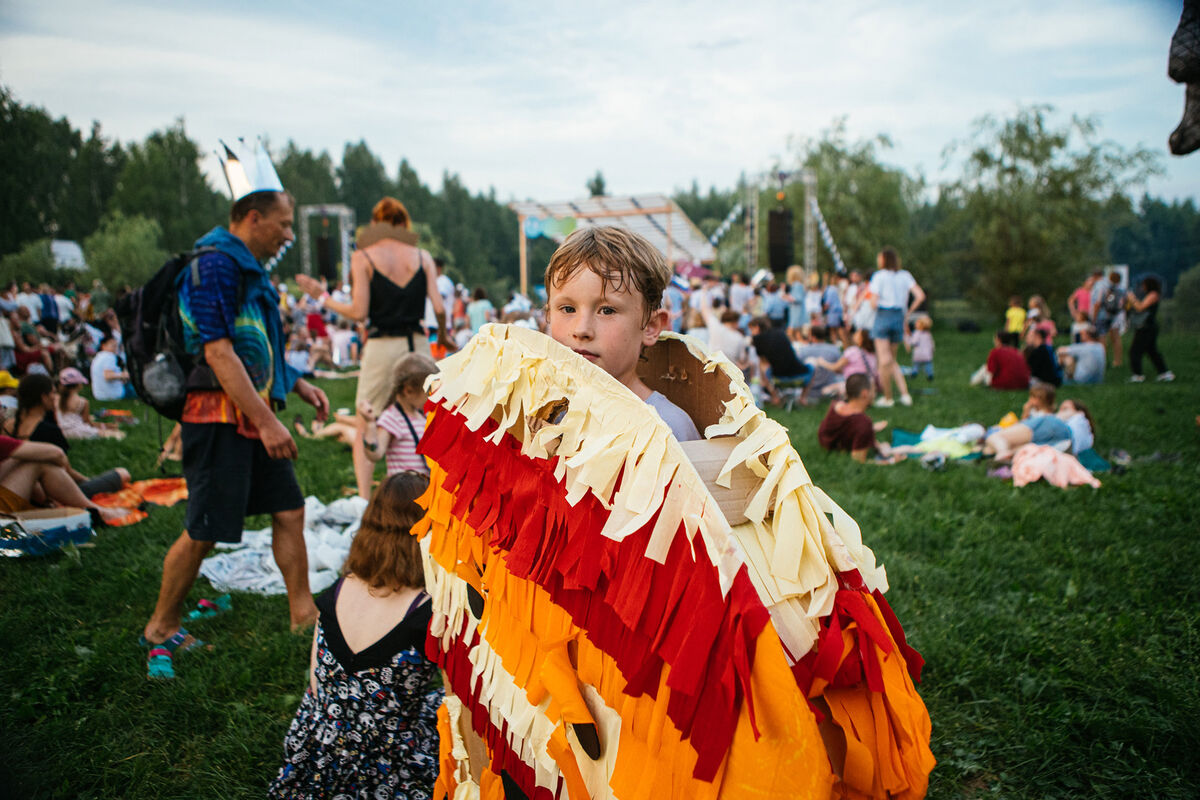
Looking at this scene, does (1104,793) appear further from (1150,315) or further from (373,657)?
(1150,315)

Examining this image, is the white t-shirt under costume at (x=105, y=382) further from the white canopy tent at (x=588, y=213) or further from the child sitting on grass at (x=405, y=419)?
the white canopy tent at (x=588, y=213)

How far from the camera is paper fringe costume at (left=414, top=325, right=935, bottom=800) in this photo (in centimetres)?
95

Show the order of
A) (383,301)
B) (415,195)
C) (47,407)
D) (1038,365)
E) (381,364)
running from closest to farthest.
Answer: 1. (383,301)
2. (381,364)
3. (47,407)
4. (1038,365)
5. (415,195)

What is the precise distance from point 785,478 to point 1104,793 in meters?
2.04

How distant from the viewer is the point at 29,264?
45.4 ft

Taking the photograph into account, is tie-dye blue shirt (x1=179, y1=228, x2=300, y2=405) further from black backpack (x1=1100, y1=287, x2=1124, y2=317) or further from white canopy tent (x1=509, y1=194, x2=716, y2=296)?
white canopy tent (x1=509, y1=194, x2=716, y2=296)

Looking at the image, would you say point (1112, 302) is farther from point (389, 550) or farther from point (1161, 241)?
point (1161, 241)

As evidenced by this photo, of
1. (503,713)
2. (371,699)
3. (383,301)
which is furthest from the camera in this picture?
(383,301)

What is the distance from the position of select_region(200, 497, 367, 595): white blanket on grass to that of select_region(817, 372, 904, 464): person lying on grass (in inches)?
164

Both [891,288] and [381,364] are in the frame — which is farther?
[891,288]

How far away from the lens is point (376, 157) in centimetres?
6700

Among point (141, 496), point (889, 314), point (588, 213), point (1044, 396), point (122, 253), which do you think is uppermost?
point (588, 213)

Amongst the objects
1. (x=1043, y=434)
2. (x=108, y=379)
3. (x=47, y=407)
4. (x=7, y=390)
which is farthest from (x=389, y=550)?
(x=108, y=379)

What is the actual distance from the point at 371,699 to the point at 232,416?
4.59ft
